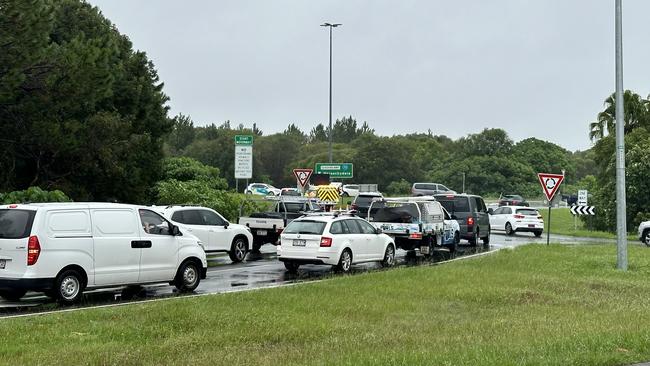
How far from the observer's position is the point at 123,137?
2627 centimetres

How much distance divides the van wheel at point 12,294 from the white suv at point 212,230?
707cm

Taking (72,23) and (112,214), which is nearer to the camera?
(112,214)

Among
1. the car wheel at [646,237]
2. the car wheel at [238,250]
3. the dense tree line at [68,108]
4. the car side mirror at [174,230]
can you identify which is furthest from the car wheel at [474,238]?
the car side mirror at [174,230]

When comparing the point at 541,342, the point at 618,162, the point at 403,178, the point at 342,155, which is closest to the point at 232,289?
the point at 541,342

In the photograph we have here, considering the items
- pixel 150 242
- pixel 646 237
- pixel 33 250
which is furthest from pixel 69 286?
pixel 646 237

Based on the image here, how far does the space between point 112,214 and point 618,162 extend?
1293 centimetres

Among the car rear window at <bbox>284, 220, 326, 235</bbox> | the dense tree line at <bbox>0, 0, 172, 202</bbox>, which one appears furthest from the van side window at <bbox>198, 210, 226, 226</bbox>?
the dense tree line at <bbox>0, 0, 172, 202</bbox>

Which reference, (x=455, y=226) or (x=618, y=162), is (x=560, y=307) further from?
(x=455, y=226)

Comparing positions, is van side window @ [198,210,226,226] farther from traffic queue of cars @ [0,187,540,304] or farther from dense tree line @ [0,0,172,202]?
dense tree line @ [0,0,172,202]

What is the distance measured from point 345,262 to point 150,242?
634 centimetres

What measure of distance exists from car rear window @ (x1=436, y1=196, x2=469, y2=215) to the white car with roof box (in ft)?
43.9

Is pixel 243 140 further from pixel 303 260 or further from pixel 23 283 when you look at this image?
pixel 23 283

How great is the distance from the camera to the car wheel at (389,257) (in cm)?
2148

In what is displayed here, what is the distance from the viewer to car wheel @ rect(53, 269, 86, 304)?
1304 centimetres
